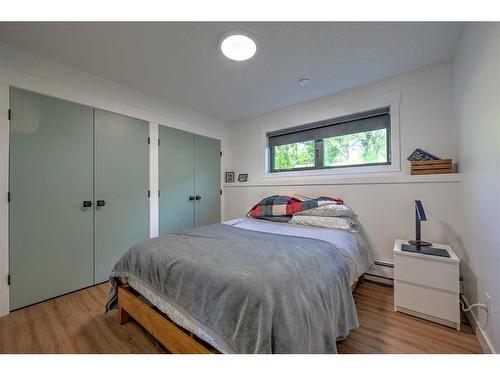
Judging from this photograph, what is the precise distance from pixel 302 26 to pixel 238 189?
7.80 feet

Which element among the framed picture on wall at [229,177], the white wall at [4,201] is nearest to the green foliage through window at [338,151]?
the framed picture on wall at [229,177]

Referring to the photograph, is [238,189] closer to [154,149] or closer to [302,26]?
[154,149]

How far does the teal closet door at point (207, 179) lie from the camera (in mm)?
3148

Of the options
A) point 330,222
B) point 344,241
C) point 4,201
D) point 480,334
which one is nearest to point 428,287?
point 480,334

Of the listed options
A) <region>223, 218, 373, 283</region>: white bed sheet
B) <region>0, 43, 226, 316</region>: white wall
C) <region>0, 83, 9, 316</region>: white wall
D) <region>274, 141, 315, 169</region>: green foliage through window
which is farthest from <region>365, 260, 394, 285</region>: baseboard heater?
<region>0, 83, 9, 316</region>: white wall

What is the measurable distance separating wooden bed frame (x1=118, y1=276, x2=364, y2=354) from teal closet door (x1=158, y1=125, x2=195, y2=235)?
1.29m

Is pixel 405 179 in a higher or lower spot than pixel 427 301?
higher

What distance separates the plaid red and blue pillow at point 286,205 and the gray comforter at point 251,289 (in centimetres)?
87

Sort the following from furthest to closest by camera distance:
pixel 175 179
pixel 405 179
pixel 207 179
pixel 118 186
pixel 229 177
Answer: pixel 229 177 < pixel 207 179 < pixel 175 179 < pixel 118 186 < pixel 405 179

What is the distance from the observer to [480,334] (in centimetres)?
127

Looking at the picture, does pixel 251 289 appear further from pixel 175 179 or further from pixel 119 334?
pixel 175 179

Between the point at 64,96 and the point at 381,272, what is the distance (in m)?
3.63

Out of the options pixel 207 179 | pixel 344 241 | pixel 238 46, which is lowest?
pixel 344 241
